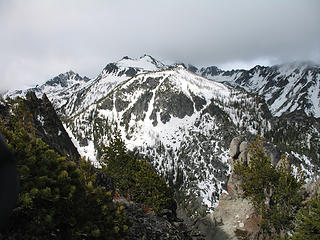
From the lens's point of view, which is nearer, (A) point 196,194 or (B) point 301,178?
(B) point 301,178

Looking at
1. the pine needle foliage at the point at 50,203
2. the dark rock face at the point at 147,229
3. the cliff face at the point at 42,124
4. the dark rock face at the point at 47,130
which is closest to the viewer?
the pine needle foliage at the point at 50,203

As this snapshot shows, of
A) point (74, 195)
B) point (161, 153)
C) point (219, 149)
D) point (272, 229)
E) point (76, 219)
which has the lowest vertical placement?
point (272, 229)

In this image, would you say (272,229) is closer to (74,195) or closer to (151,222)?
A: (151,222)

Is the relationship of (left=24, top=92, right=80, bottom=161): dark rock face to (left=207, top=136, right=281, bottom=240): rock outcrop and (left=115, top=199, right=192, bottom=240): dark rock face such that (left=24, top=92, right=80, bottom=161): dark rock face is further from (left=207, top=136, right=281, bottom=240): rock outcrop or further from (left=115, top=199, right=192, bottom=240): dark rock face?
(left=207, top=136, right=281, bottom=240): rock outcrop

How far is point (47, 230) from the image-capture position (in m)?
6.74

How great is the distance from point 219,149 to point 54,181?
18492 centimetres

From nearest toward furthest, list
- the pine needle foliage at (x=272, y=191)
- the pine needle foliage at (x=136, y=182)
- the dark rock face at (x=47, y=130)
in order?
1. the pine needle foliage at (x=272, y=191)
2. the dark rock face at (x=47, y=130)
3. the pine needle foliage at (x=136, y=182)

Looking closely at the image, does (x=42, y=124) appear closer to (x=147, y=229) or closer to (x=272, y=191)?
(x=147, y=229)

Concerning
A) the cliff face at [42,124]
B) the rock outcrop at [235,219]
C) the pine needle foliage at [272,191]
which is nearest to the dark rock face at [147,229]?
the cliff face at [42,124]

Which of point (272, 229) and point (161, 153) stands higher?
point (161, 153)

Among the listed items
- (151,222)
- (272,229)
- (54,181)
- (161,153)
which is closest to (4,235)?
(54,181)

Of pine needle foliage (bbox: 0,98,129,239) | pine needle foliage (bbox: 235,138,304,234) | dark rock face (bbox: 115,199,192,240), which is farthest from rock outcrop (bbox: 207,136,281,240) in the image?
pine needle foliage (bbox: 0,98,129,239)

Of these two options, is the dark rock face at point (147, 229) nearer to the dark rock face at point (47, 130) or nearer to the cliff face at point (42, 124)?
the cliff face at point (42, 124)

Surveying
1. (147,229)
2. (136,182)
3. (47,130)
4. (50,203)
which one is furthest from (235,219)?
(47,130)
